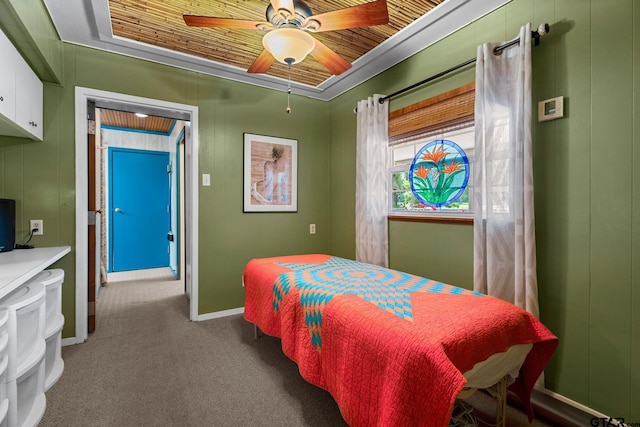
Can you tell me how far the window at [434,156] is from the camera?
2.25 m

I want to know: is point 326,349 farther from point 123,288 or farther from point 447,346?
point 123,288

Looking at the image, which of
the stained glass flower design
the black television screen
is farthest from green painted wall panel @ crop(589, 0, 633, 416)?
the black television screen

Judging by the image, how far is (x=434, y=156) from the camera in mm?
2469

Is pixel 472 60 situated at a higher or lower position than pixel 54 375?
higher

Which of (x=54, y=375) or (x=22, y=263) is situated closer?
(x=22, y=263)

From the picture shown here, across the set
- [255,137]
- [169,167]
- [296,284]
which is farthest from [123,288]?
[296,284]

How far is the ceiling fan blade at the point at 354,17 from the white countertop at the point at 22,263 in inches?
77.6

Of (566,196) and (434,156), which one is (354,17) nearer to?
(434,156)

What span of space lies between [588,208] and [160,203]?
5.95 metres

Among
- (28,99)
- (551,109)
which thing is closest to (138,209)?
(28,99)

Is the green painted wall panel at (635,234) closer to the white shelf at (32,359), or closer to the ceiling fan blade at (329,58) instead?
the ceiling fan blade at (329,58)

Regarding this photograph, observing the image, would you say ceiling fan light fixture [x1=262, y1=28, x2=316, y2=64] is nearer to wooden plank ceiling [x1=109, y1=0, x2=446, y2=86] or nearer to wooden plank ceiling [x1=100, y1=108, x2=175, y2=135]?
wooden plank ceiling [x1=109, y1=0, x2=446, y2=86]

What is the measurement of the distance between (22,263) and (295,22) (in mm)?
2162

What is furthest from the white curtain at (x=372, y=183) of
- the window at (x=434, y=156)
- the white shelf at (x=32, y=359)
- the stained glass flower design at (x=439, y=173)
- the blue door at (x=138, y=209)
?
the blue door at (x=138, y=209)
